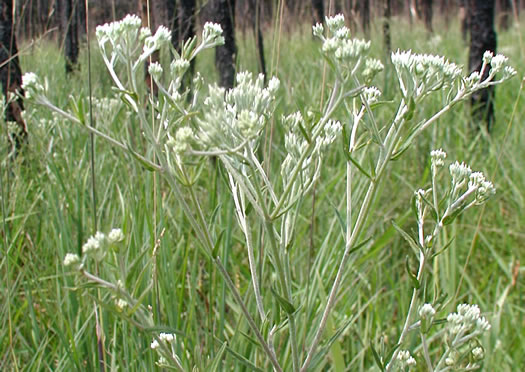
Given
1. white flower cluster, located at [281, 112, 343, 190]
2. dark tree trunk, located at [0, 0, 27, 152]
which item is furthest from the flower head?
dark tree trunk, located at [0, 0, 27, 152]

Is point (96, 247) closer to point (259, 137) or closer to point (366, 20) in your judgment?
point (259, 137)

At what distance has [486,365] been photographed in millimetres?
1470

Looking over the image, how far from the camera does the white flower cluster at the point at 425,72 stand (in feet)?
2.62

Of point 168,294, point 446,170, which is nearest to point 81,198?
point 168,294

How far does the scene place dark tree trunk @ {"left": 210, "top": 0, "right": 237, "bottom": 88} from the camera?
2.76m

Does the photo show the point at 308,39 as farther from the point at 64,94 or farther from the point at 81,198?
the point at 81,198

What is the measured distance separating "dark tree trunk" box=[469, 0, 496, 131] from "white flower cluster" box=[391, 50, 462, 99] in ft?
9.28

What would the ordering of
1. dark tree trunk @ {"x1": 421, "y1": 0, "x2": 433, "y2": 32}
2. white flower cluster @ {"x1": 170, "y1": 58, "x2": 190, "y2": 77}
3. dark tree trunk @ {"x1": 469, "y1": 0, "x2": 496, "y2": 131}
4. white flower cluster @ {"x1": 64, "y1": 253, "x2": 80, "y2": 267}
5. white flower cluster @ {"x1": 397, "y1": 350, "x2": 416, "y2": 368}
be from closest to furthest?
white flower cluster @ {"x1": 64, "y1": 253, "x2": 80, "y2": 267}, white flower cluster @ {"x1": 170, "y1": 58, "x2": 190, "y2": 77}, white flower cluster @ {"x1": 397, "y1": 350, "x2": 416, "y2": 368}, dark tree trunk @ {"x1": 469, "y1": 0, "x2": 496, "y2": 131}, dark tree trunk @ {"x1": 421, "y1": 0, "x2": 433, "y2": 32}

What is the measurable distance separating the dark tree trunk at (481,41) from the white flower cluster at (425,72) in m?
2.83

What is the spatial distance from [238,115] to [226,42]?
2328 millimetres

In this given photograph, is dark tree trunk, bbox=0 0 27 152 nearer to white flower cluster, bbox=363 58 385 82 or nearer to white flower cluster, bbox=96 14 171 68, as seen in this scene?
white flower cluster, bbox=96 14 171 68

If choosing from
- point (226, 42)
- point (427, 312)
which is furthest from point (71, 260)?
A: point (226, 42)

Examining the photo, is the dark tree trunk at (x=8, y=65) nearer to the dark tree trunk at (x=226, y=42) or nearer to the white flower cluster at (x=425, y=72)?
the dark tree trunk at (x=226, y=42)

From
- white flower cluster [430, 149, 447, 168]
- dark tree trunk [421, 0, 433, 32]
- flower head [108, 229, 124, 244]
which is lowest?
flower head [108, 229, 124, 244]
